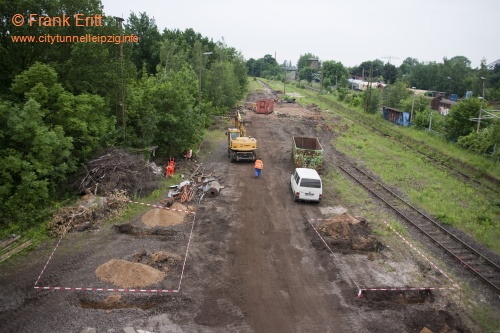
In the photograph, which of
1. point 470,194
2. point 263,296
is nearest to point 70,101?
point 263,296

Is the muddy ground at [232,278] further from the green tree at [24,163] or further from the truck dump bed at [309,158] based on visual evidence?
the truck dump bed at [309,158]

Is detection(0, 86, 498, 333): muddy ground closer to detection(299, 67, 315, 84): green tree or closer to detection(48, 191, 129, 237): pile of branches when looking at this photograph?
detection(48, 191, 129, 237): pile of branches

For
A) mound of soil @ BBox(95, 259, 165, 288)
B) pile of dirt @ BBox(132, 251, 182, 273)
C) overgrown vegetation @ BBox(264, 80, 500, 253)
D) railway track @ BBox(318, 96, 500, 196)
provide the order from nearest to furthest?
mound of soil @ BBox(95, 259, 165, 288) → pile of dirt @ BBox(132, 251, 182, 273) → overgrown vegetation @ BBox(264, 80, 500, 253) → railway track @ BBox(318, 96, 500, 196)

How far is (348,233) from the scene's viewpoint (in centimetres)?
1838

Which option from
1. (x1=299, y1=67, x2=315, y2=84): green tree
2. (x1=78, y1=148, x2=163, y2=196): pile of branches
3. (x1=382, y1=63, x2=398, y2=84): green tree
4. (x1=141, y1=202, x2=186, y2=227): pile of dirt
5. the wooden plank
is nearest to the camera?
the wooden plank

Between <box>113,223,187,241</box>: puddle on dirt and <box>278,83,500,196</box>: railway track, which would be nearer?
<box>113,223,187,241</box>: puddle on dirt

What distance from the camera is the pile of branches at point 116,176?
21031 mm

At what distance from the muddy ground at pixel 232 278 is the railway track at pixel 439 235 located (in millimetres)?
1914

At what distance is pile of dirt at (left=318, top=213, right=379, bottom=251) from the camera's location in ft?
57.1

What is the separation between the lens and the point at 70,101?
20.6m

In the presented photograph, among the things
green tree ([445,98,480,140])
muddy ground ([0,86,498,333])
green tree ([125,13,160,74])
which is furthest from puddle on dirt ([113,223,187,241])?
green tree ([125,13,160,74])

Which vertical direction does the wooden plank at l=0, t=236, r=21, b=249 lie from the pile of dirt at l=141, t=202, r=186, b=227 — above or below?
below

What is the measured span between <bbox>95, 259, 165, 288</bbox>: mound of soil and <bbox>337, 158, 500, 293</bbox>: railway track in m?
12.7

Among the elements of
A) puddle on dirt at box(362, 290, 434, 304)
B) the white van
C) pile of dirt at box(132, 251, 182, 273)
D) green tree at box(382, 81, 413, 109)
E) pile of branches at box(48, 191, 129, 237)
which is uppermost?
green tree at box(382, 81, 413, 109)
